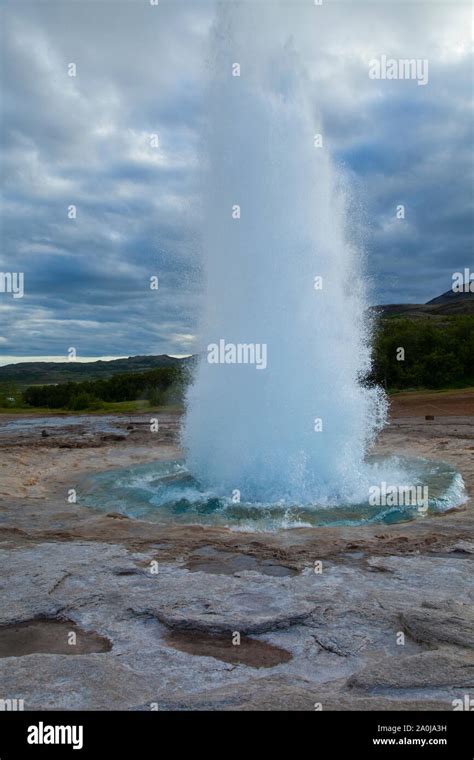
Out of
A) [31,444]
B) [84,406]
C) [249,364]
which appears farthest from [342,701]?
[84,406]

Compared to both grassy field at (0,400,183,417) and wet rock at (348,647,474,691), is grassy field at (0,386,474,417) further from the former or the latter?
wet rock at (348,647,474,691)

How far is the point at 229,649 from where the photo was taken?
436 cm

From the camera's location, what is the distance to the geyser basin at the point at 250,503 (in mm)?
8758

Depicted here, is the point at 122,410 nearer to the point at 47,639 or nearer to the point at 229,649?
the point at 47,639

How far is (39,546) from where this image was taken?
23.1ft

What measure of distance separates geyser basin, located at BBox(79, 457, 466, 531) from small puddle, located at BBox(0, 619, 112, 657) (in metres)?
3.83

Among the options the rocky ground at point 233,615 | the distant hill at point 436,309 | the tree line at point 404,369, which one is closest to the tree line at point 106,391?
the tree line at point 404,369

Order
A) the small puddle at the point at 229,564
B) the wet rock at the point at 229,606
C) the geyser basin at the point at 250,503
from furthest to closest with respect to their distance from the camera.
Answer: the geyser basin at the point at 250,503 < the small puddle at the point at 229,564 < the wet rock at the point at 229,606

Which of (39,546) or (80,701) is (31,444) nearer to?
(39,546)

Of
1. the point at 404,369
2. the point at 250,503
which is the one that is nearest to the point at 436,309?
the point at 404,369

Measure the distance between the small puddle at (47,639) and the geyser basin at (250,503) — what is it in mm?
3827

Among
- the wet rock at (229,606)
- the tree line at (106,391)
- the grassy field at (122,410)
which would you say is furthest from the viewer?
the tree line at (106,391)

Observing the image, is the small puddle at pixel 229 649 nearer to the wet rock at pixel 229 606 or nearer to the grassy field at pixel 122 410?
the wet rock at pixel 229 606

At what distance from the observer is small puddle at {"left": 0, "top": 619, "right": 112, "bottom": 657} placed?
436cm
